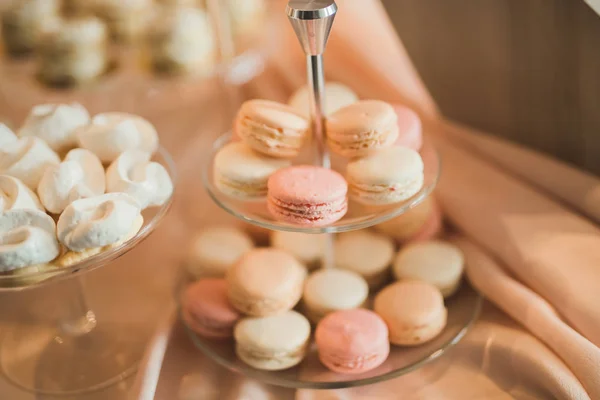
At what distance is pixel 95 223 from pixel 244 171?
0.56 feet

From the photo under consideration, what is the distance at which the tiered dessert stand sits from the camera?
0.62m

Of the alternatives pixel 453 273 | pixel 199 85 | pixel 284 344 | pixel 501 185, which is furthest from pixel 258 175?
pixel 199 85

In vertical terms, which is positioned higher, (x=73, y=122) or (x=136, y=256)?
(x=73, y=122)

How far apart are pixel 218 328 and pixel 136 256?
10.6 inches

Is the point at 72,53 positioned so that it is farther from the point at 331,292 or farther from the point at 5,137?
the point at 331,292

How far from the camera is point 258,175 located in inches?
26.9

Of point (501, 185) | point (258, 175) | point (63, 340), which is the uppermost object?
point (258, 175)

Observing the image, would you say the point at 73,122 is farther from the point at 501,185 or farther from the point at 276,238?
the point at 501,185

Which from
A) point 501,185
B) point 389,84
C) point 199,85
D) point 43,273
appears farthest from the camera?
point 199,85

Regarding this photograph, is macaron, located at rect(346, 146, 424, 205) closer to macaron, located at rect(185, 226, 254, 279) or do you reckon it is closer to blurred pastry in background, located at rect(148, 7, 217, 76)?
macaron, located at rect(185, 226, 254, 279)

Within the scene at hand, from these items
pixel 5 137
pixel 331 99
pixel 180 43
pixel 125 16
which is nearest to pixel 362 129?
pixel 331 99

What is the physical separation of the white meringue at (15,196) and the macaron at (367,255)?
1.28ft

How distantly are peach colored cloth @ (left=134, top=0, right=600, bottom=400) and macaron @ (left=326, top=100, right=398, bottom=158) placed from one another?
0.25 meters

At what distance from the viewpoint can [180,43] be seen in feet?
3.73
